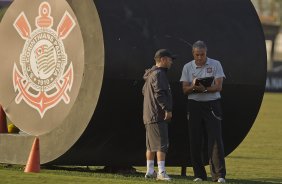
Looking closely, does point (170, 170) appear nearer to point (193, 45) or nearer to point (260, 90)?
point (260, 90)

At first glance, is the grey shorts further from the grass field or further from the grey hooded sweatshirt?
the grass field

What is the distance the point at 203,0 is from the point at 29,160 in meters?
3.34

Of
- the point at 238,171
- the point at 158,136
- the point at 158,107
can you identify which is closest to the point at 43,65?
the point at 158,107

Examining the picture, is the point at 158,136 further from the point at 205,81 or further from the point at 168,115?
the point at 205,81

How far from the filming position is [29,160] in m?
13.8

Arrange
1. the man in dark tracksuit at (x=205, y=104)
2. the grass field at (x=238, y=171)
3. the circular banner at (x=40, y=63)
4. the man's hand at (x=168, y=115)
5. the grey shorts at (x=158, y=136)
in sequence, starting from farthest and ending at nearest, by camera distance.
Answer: the circular banner at (x=40, y=63) → the man in dark tracksuit at (x=205, y=104) → the grey shorts at (x=158, y=136) → the man's hand at (x=168, y=115) → the grass field at (x=238, y=171)

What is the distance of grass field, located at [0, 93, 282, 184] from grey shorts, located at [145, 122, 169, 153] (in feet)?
1.38

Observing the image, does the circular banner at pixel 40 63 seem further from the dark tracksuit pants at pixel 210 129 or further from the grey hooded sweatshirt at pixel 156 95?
the dark tracksuit pants at pixel 210 129

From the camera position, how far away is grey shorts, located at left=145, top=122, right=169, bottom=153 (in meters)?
13.3

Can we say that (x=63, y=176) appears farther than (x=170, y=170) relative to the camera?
No

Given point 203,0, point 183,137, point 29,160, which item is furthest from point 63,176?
point 203,0

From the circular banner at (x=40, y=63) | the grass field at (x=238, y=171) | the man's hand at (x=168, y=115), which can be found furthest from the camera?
the circular banner at (x=40, y=63)

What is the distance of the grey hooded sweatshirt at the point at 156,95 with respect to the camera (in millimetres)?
13188

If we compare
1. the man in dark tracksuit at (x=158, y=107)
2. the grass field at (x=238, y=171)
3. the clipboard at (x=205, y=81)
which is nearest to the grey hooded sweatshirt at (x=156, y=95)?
the man in dark tracksuit at (x=158, y=107)
